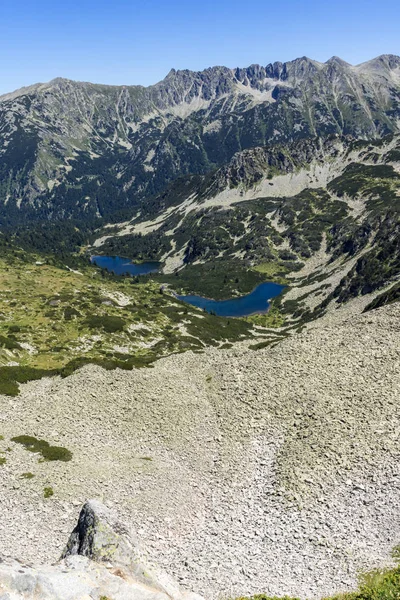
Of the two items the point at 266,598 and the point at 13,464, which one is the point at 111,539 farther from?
the point at 13,464

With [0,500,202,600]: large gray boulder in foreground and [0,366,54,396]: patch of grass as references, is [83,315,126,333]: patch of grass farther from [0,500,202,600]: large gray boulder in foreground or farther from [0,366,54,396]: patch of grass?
[0,500,202,600]: large gray boulder in foreground

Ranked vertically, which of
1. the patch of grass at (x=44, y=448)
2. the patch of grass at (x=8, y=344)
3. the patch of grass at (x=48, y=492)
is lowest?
the patch of grass at (x=8, y=344)

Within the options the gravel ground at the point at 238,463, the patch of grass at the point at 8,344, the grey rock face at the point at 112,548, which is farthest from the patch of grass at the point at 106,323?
the grey rock face at the point at 112,548

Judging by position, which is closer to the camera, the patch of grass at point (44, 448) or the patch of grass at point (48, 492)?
the patch of grass at point (48, 492)

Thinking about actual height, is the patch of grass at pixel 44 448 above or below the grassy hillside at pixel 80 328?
above

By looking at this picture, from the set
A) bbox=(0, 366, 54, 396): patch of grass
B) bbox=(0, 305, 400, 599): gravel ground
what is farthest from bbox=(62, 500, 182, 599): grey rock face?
bbox=(0, 366, 54, 396): patch of grass

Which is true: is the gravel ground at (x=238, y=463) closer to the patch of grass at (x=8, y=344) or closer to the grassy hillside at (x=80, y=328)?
the grassy hillside at (x=80, y=328)
